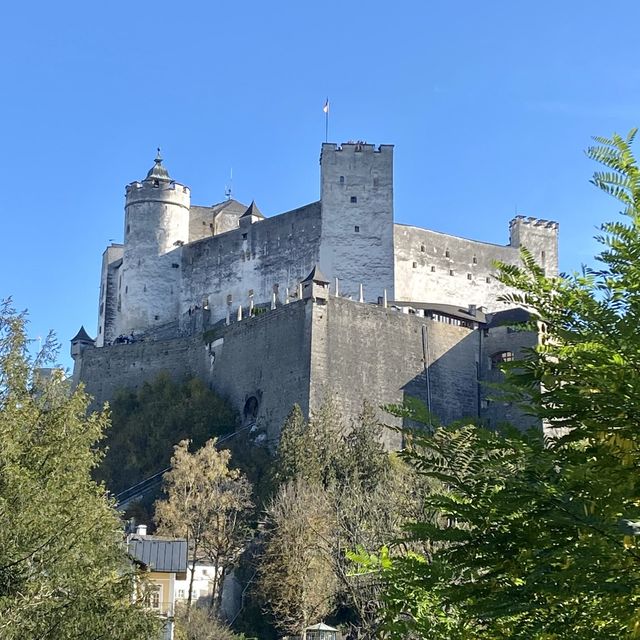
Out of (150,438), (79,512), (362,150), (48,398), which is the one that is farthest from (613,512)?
(362,150)

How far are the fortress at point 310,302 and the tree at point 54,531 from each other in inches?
1065

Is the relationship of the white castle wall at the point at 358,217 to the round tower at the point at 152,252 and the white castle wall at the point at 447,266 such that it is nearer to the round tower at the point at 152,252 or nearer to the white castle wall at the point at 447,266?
the white castle wall at the point at 447,266

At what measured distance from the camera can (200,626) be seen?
34.2 meters

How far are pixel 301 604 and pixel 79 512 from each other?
1953cm

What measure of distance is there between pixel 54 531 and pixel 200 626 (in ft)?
62.0

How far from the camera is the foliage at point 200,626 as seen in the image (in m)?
33.2

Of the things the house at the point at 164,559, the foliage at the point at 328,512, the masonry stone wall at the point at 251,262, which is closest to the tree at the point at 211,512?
the foliage at the point at 328,512

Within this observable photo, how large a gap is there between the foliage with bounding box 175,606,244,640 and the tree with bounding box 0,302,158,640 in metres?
15.0

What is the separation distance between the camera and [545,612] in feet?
23.4

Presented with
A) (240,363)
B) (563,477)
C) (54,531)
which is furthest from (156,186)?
(563,477)

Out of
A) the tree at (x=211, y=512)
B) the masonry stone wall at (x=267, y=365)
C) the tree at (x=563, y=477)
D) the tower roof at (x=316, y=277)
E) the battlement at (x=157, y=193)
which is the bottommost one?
the tree at (x=563, y=477)

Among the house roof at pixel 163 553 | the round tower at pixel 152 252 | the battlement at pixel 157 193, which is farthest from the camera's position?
the battlement at pixel 157 193

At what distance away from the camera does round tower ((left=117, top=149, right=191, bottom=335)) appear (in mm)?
63344

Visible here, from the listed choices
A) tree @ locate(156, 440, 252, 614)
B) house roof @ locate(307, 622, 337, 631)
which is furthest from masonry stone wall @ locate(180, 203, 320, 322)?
house roof @ locate(307, 622, 337, 631)
